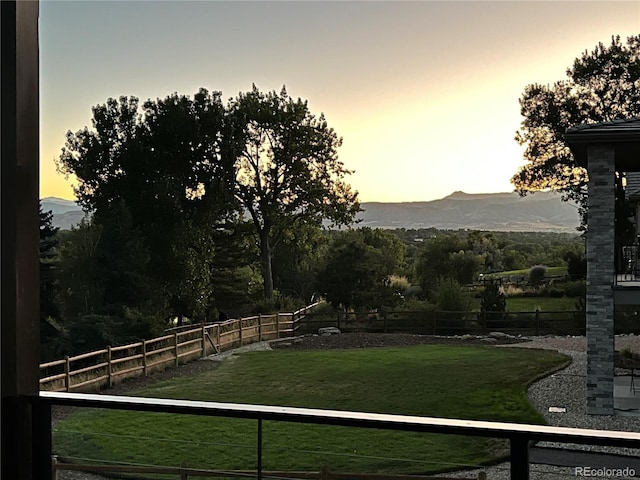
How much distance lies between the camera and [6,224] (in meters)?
0.85

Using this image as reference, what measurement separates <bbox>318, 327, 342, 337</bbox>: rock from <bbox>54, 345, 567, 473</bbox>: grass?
1.77ft

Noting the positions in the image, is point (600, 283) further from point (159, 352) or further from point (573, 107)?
point (573, 107)

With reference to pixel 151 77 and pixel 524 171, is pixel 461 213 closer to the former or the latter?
pixel 524 171

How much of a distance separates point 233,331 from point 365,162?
3.89 m

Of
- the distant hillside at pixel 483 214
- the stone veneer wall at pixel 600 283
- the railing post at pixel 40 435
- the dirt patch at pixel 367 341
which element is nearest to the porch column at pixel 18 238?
the railing post at pixel 40 435

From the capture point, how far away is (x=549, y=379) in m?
6.48

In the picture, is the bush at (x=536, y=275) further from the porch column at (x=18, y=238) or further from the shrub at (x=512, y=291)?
the porch column at (x=18, y=238)

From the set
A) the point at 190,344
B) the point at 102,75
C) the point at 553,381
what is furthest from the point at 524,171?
the point at 102,75

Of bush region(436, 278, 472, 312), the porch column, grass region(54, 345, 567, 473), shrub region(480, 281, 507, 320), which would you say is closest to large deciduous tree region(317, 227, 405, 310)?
bush region(436, 278, 472, 312)

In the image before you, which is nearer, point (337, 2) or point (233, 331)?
point (233, 331)

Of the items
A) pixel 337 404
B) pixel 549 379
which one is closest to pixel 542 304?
pixel 549 379

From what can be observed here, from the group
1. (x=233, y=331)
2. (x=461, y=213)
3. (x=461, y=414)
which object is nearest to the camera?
(x=461, y=414)

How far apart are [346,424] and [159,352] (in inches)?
283

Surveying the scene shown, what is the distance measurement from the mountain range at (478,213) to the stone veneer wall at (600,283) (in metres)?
4.34
